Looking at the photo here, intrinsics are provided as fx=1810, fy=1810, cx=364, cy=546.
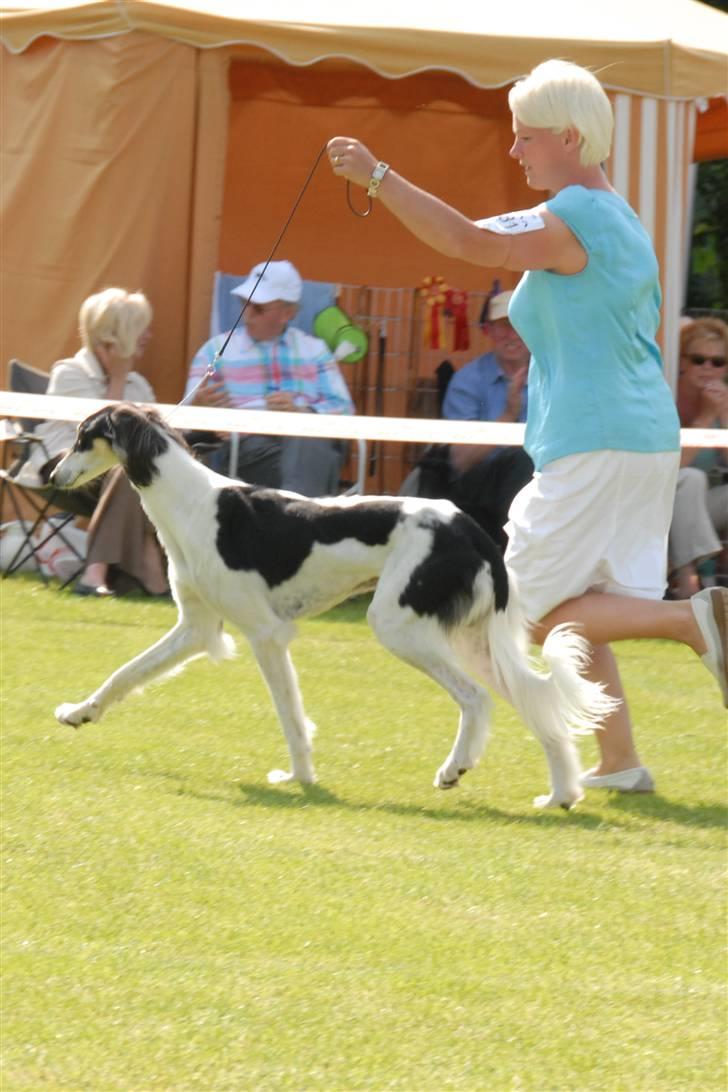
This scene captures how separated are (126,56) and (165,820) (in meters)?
5.52

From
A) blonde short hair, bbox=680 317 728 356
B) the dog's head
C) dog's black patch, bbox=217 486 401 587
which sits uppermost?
blonde short hair, bbox=680 317 728 356

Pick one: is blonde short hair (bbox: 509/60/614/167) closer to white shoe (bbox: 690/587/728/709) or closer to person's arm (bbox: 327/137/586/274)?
person's arm (bbox: 327/137/586/274)

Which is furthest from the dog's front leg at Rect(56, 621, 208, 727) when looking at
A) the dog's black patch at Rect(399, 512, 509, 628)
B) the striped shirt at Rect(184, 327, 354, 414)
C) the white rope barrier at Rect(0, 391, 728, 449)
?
the striped shirt at Rect(184, 327, 354, 414)

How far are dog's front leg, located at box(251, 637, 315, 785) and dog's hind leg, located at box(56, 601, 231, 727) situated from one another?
0.62ft

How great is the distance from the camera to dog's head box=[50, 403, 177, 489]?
532cm

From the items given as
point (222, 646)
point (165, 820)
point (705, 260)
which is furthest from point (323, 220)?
point (165, 820)

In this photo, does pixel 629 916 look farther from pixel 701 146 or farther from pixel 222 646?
pixel 701 146

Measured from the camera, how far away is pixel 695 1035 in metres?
3.26

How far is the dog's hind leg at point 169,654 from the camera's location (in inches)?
209

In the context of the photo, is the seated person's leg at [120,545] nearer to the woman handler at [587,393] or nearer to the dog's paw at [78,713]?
the dog's paw at [78,713]

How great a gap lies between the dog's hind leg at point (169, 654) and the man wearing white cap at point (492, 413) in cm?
342

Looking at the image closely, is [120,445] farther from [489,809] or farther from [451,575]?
[489,809]

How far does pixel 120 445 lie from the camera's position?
5.39m

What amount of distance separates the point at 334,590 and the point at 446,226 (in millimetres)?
1309
